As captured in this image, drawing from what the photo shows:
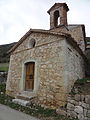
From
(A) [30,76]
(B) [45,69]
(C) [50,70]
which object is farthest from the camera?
(A) [30,76]

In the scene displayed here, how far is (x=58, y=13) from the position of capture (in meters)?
12.4

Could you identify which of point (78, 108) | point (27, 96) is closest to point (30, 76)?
point (27, 96)

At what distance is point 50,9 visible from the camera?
12297 mm

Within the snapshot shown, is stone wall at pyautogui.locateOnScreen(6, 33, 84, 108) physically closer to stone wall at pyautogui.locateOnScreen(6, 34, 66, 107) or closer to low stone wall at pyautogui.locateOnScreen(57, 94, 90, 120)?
stone wall at pyautogui.locateOnScreen(6, 34, 66, 107)

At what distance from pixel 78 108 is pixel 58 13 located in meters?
9.53

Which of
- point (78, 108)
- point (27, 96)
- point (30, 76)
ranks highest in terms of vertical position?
point (30, 76)

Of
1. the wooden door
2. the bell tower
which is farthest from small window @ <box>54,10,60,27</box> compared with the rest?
the wooden door

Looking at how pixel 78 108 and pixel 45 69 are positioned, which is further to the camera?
pixel 45 69

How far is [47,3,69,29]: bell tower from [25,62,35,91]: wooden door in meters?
5.29

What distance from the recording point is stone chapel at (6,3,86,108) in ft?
21.3

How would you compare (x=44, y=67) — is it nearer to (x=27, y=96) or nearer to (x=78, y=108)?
(x=27, y=96)

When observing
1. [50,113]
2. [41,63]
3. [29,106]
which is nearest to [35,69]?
[41,63]

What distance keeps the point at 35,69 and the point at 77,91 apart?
281 cm

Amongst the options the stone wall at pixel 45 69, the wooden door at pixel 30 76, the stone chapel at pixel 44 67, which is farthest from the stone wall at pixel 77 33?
the wooden door at pixel 30 76
